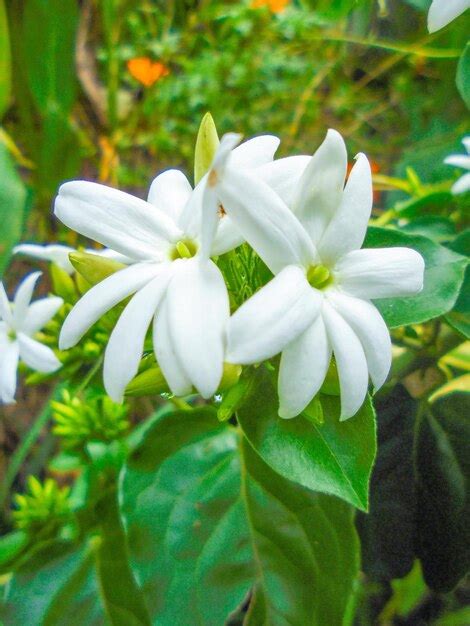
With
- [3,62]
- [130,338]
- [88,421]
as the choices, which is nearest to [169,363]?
[130,338]

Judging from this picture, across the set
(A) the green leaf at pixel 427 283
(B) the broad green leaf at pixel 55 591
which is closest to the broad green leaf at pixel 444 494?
(A) the green leaf at pixel 427 283

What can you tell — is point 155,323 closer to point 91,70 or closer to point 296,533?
point 296,533

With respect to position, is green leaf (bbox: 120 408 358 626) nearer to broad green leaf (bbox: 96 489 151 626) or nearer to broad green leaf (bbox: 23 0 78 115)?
broad green leaf (bbox: 96 489 151 626)

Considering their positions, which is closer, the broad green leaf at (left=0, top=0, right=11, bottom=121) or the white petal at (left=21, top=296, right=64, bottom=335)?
the white petal at (left=21, top=296, right=64, bottom=335)

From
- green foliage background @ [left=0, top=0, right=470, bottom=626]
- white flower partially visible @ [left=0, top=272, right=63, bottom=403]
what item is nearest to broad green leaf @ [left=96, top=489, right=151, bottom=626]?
green foliage background @ [left=0, top=0, right=470, bottom=626]

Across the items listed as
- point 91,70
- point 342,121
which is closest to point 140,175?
point 91,70

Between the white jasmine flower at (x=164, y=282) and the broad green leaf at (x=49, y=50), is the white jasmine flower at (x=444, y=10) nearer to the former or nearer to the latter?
the white jasmine flower at (x=164, y=282)
